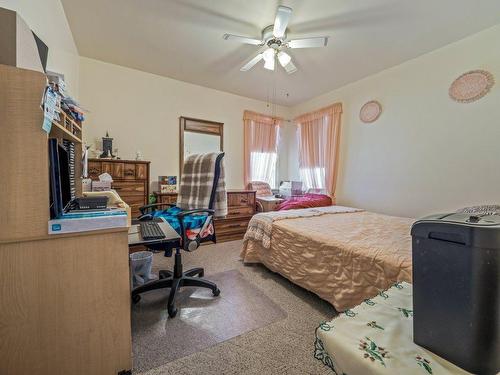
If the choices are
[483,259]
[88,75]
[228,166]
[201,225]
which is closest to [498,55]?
[483,259]

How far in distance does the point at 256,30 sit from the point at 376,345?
8.83ft

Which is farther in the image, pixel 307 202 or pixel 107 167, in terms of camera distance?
pixel 307 202

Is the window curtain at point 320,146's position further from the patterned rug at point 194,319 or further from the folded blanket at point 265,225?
the patterned rug at point 194,319

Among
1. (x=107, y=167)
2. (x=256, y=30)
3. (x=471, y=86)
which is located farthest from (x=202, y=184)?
(x=471, y=86)

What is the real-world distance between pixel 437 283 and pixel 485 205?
2578 mm

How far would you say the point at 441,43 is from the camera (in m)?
2.44

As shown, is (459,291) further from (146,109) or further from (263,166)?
(263,166)

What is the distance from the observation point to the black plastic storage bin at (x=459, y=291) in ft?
1.40

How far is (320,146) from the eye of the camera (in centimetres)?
398

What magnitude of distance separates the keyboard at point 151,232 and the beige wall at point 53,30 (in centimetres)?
133

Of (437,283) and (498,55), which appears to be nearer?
(437,283)

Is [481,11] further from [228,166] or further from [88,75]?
[88,75]

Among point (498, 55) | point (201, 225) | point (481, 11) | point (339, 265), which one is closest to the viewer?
point (339, 265)

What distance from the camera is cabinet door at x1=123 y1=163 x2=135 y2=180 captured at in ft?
9.08
